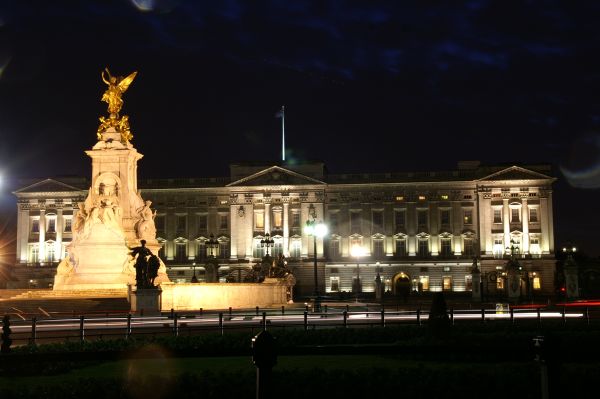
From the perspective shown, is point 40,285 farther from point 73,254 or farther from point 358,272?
point 73,254

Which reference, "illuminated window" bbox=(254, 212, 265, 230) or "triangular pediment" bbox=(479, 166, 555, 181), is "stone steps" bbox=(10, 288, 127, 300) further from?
"triangular pediment" bbox=(479, 166, 555, 181)

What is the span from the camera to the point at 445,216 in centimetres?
11662

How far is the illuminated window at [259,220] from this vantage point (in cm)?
11738

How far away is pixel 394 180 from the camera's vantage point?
11694cm

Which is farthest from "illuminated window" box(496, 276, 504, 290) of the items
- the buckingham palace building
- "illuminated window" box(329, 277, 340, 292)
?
"illuminated window" box(329, 277, 340, 292)

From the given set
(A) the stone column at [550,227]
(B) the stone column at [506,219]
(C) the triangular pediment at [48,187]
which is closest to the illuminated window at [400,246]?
(B) the stone column at [506,219]

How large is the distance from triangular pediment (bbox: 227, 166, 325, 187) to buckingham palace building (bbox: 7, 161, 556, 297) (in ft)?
0.44

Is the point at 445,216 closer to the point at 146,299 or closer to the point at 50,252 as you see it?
the point at 50,252

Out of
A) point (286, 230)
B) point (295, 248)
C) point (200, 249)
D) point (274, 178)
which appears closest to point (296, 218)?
point (286, 230)

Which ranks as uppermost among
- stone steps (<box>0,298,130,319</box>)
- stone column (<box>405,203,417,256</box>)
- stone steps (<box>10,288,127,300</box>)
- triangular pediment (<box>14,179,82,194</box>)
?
triangular pediment (<box>14,179,82,194</box>)

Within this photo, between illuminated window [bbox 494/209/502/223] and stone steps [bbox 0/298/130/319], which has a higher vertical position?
illuminated window [bbox 494/209/502/223]

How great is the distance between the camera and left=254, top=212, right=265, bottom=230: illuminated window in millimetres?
117375

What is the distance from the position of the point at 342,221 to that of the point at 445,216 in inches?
548

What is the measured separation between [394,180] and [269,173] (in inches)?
668
